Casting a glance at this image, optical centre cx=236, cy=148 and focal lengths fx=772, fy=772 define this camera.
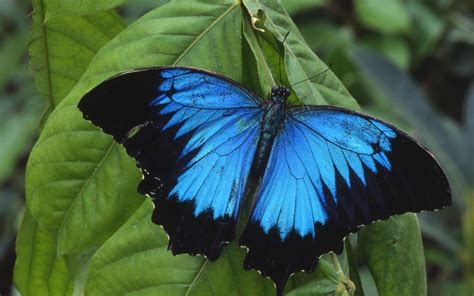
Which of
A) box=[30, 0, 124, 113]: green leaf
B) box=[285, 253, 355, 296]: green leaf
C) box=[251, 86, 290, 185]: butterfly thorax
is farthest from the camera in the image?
box=[30, 0, 124, 113]: green leaf

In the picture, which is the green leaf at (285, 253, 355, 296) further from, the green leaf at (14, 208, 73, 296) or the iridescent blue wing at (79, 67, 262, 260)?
the green leaf at (14, 208, 73, 296)

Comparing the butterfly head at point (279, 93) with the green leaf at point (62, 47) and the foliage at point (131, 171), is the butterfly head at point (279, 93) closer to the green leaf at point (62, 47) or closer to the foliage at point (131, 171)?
the foliage at point (131, 171)

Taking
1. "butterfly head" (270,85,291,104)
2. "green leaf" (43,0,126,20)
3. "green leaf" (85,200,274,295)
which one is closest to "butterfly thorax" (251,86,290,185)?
"butterfly head" (270,85,291,104)

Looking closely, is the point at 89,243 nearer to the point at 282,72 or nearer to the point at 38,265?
the point at 38,265

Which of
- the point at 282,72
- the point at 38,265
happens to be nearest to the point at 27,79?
the point at 38,265

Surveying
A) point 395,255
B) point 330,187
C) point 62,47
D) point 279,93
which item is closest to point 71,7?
point 62,47

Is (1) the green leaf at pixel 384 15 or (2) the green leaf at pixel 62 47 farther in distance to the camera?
(1) the green leaf at pixel 384 15

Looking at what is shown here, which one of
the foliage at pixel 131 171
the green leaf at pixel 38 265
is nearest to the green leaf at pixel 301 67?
the foliage at pixel 131 171
